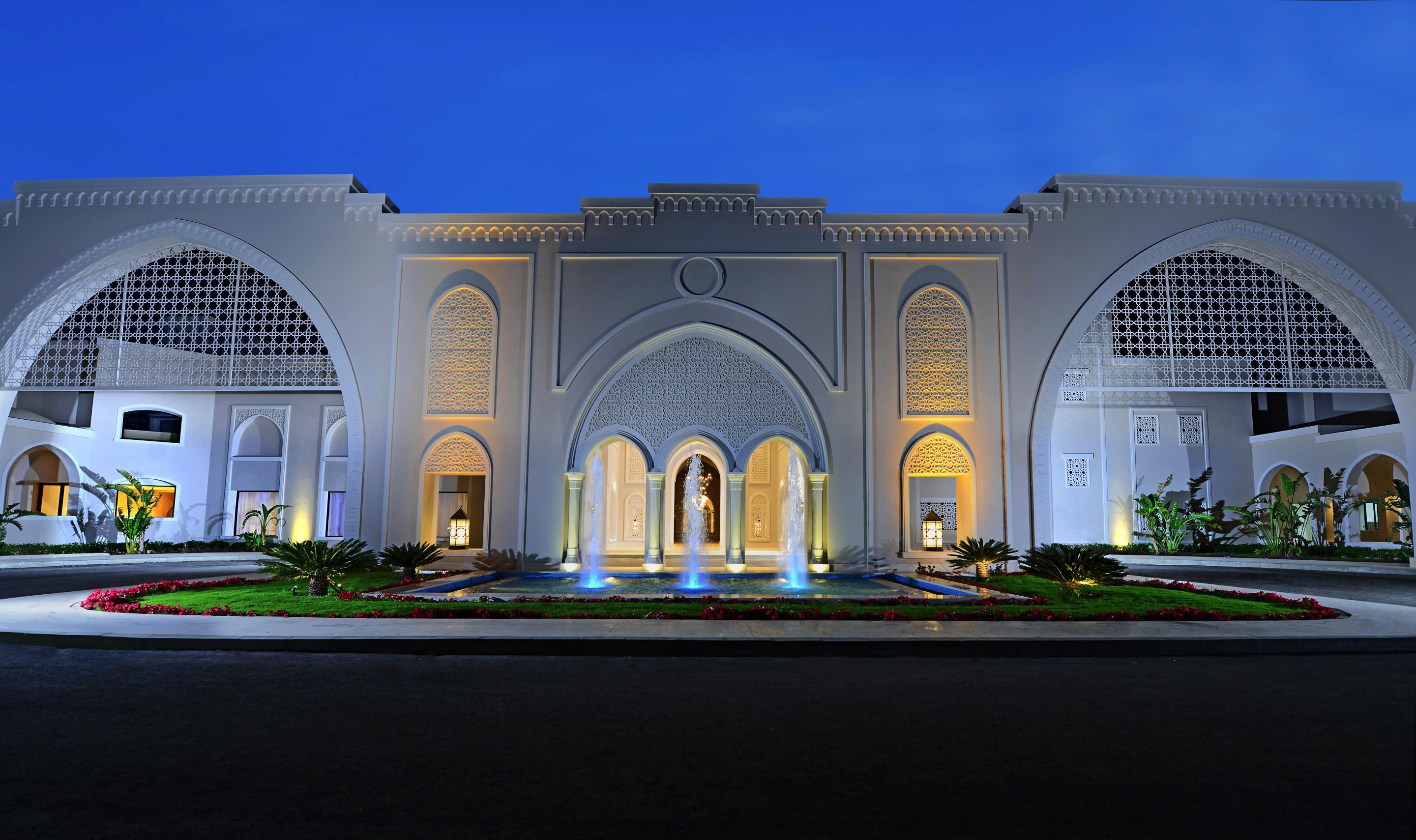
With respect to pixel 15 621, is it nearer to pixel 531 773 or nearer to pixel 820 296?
pixel 531 773

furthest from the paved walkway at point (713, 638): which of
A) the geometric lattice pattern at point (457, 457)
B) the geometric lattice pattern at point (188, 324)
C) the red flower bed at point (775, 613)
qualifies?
the geometric lattice pattern at point (188, 324)

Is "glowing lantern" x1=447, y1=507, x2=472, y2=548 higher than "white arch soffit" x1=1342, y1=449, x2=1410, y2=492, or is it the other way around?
"white arch soffit" x1=1342, y1=449, x2=1410, y2=492

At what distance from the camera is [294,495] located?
58.8ft

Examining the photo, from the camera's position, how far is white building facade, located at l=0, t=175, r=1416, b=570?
1209 cm

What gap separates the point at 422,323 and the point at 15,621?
6.82m

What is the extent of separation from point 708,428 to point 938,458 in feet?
10.8

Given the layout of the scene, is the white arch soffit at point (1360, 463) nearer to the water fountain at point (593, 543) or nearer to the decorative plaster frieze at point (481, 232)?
the water fountain at point (593, 543)

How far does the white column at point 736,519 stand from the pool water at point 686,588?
545 millimetres

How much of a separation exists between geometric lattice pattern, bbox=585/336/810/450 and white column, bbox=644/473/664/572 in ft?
1.73

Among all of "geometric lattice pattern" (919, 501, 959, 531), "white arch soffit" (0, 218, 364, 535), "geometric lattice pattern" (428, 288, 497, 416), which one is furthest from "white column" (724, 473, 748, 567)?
"geometric lattice pattern" (919, 501, 959, 531)

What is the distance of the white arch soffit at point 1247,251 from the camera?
12117 mm

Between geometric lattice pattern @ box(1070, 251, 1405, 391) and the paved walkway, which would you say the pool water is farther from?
geometric lattice pattern @ box(1070, 251, 1405, 391)

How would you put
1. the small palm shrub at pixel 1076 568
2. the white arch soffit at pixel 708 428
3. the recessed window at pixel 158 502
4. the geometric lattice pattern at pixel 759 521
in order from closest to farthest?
the small palm shrub at pixel 1076 568, the white arch soffit at pixel 708 428, the geometric lattice pattern at pixel 759 521, the recessed window at pixel 158 502

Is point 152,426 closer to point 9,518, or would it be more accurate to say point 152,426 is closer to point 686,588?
point 9,518
